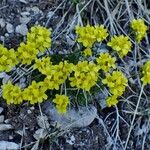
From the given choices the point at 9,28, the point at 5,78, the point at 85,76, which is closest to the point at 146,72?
the point at 85,76

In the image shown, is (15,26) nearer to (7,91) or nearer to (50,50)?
(50,50)

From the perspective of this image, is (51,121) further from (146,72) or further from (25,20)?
(25,20)

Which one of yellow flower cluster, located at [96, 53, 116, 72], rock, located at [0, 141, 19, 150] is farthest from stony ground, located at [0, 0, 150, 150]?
yellow flower cluster, located at [96, 53, 116, 72]

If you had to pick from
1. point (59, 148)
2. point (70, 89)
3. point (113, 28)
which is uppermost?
point (113, 28)

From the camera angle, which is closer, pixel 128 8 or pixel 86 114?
pixel 86 114

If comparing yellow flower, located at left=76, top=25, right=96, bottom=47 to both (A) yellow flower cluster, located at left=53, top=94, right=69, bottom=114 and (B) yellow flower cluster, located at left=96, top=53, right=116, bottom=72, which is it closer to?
(B) yellow flower cluster, located at left=96, top=53, right=116, bottom=72

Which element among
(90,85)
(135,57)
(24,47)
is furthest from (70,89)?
(135,57)
